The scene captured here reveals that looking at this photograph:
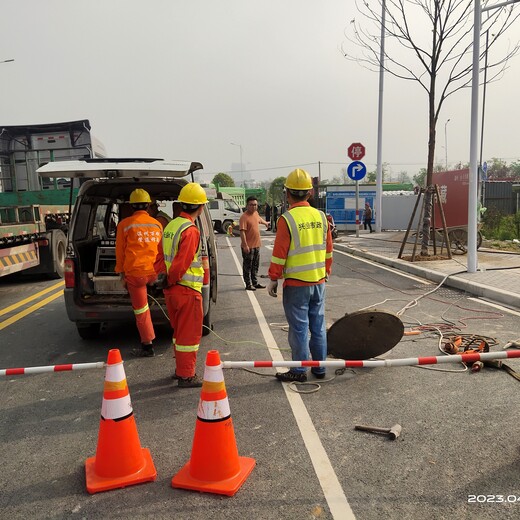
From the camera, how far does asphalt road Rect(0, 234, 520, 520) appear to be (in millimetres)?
2785

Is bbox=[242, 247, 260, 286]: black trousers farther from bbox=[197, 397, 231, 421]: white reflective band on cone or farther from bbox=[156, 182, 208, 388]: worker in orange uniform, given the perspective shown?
bbox=[197, 397, 231, 421]: white reflective band on cone

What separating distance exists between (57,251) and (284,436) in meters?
9.77

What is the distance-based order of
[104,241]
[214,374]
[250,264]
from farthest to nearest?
1. [250,264]
2. [104,241]
3. [214,374]

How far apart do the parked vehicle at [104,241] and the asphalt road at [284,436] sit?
1.64ft

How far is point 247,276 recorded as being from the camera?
9.82 m

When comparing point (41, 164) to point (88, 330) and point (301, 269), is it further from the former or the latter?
point (301, 269)

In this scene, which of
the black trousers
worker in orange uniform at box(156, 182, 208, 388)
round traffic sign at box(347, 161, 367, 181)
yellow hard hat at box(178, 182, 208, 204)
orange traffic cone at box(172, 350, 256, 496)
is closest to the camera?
orange traffic cone at box(172, 350, 256, 496)

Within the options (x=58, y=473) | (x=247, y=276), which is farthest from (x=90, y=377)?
(x=247, y=276)

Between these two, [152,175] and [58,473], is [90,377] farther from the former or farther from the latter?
[152,175]

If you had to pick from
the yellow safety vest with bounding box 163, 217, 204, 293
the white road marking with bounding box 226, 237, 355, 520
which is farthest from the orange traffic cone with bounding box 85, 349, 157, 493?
the yellow safety vest with bounding box 163, 217, 204, 293

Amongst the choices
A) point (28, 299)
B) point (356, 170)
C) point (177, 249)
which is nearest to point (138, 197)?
point (177, 249)

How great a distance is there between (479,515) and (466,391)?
1796 millimetres

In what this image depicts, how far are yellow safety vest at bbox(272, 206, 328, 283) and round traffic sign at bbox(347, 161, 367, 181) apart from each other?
1401cm

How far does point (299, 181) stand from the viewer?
4.64 meters
